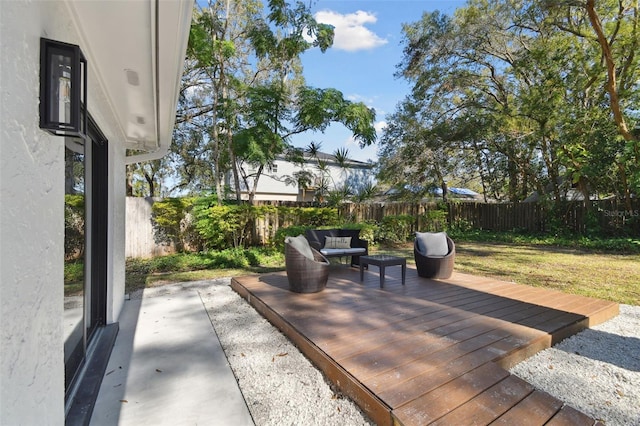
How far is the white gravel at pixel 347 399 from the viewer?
81.9 inches

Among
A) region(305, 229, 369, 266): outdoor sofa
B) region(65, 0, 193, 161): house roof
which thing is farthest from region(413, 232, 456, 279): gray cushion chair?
region(65, 0, 193, 161): house roof

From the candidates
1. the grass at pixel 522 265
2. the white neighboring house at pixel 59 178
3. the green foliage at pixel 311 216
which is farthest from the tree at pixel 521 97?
the white neighboring house at pixel 59 178

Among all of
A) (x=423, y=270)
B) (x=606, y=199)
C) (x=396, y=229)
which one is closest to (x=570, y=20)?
(x=606, y=199)

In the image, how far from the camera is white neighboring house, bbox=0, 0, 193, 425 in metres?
0.99

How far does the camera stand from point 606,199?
10305 mm

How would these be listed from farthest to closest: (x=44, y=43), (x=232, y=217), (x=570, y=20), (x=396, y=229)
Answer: (x=396, y=229), (x=570, y=20), (x=232, y=217), (x=44, y=43)

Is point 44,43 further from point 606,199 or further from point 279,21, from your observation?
point 606,199

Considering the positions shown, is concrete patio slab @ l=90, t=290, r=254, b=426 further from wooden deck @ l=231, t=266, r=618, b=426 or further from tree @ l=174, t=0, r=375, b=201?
tree @ l=174, t=0, r=375, b=201

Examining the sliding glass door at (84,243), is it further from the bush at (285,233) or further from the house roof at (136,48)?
the bush at (285,233)

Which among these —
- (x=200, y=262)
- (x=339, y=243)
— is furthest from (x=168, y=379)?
(x=200, y=262)

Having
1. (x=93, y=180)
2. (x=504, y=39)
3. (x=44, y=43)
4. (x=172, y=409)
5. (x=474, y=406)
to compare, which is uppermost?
(x=504, y=39)

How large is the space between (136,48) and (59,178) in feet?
3.39

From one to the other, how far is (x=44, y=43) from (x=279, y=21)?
8805mm

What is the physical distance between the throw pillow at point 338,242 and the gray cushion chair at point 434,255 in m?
1.30
